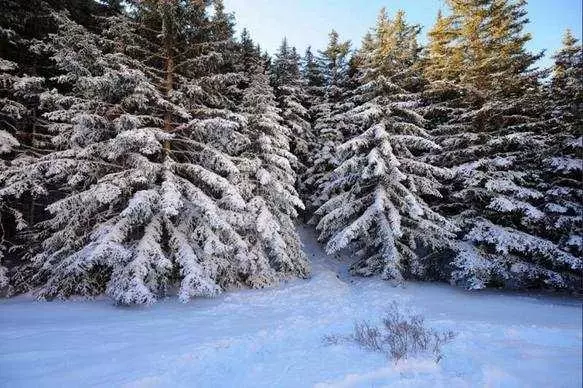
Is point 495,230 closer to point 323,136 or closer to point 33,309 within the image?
point 323,136

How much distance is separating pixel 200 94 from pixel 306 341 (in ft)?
34.9

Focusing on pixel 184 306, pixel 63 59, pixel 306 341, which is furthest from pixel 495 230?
pixel 63 59

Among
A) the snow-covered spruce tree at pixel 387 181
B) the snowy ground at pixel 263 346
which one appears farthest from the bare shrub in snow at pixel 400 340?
the snow-covered spruce tree at pixel 387 181

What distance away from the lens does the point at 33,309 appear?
35.0 ft

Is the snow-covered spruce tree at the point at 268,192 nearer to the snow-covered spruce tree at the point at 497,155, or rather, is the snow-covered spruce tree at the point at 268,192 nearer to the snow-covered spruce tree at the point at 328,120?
the snow-covered spruce tree at the point at 328,120

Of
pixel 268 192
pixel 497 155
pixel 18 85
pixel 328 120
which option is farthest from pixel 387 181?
pixel 18 85

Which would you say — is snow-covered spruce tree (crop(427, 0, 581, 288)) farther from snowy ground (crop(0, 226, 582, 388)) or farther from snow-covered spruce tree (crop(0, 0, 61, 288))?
snow-covered spruce tree (crop(0, 0, 61, 288))

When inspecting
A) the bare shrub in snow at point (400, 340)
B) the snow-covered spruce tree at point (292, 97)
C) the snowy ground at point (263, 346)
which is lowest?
the snowy ground at point (263, 346)

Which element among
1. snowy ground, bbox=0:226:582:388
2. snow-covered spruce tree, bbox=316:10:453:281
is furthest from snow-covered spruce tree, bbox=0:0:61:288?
snow-covered spruce tree, bbox=316:10:453:281

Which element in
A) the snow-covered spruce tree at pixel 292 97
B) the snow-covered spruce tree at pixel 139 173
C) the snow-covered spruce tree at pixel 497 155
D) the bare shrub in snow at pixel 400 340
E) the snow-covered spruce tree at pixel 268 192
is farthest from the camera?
the snow-covered spruce tree at pixel 292 97

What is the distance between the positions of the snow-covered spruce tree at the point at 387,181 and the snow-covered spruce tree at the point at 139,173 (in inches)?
202

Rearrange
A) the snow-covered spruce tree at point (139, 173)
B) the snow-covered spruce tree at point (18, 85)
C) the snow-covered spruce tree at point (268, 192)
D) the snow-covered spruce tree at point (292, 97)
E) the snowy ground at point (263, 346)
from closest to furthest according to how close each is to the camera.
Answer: the snowy ground at point (263, 346), the snow-covered spruce tree at point (139, 173), the snow-covered spruce tree at point (18, 85), the snow-covered spruce tree at point (268, 192), the snow-covered spruce tree at point (292, 97)

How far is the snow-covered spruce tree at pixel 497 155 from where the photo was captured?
1419 cm

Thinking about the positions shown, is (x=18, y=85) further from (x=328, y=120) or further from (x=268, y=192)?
(x=328, y=120)
